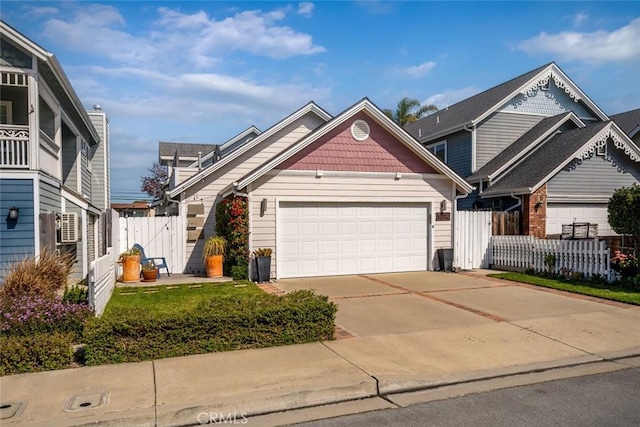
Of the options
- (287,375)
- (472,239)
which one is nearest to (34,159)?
(287,375)

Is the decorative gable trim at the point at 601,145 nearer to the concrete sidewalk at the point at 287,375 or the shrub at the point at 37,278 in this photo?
the concrete sidewalk at the point at 287,375

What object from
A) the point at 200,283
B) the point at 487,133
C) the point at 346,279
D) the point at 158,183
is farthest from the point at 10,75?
the point at 158,183

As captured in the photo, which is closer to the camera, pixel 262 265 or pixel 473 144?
pixel 262 265

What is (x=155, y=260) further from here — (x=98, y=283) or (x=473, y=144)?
(x=473, y=144)

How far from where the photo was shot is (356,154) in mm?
14578

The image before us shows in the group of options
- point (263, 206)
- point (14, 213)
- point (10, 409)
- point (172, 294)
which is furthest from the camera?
point (263, 206)

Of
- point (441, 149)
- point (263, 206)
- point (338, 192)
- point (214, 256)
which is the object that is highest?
point (441, 149)

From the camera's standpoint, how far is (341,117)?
14031mm

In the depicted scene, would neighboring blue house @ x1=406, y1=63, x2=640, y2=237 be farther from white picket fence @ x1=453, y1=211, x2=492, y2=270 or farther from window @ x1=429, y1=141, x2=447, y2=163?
white picket fence @ x1=453, y1=211, x2=492, y2=270

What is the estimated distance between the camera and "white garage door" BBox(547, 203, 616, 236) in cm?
1777

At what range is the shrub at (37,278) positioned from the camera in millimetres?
8250

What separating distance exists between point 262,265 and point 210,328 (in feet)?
22.0

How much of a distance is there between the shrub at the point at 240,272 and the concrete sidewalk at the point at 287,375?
21.9 ft

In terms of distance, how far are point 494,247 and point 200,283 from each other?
9525 millimetres
